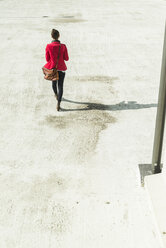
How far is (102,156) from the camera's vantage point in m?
5.29

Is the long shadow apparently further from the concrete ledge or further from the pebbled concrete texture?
the concrete ledge

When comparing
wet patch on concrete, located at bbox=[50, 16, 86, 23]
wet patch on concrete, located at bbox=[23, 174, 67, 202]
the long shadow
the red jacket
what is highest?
the red jacket

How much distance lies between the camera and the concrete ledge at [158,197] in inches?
143

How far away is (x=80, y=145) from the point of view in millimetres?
5629

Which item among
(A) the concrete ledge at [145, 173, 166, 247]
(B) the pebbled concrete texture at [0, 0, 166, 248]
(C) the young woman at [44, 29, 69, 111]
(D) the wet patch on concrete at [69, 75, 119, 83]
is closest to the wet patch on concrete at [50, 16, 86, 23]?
(B) the pebbled concrete texture at [0, 0, 166, 248]

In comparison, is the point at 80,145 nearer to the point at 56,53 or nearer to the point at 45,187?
the point at 45,187

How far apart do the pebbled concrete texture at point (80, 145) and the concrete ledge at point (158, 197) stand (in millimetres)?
154

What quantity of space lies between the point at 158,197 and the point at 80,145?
197cm

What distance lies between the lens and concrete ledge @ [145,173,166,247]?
3643mm

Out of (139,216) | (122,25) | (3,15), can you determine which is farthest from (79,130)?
(3,15)

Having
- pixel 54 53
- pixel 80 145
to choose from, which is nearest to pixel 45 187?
pixel 80 145

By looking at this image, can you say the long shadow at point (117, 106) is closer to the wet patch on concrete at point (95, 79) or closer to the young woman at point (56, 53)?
the young woman at point (56, 53)

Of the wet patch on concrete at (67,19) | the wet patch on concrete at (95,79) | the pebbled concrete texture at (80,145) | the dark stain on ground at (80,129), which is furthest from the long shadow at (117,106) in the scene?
the wet patch on concrete at (67,19)

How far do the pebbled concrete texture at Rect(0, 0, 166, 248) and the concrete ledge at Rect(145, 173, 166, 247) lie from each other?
154 mm
